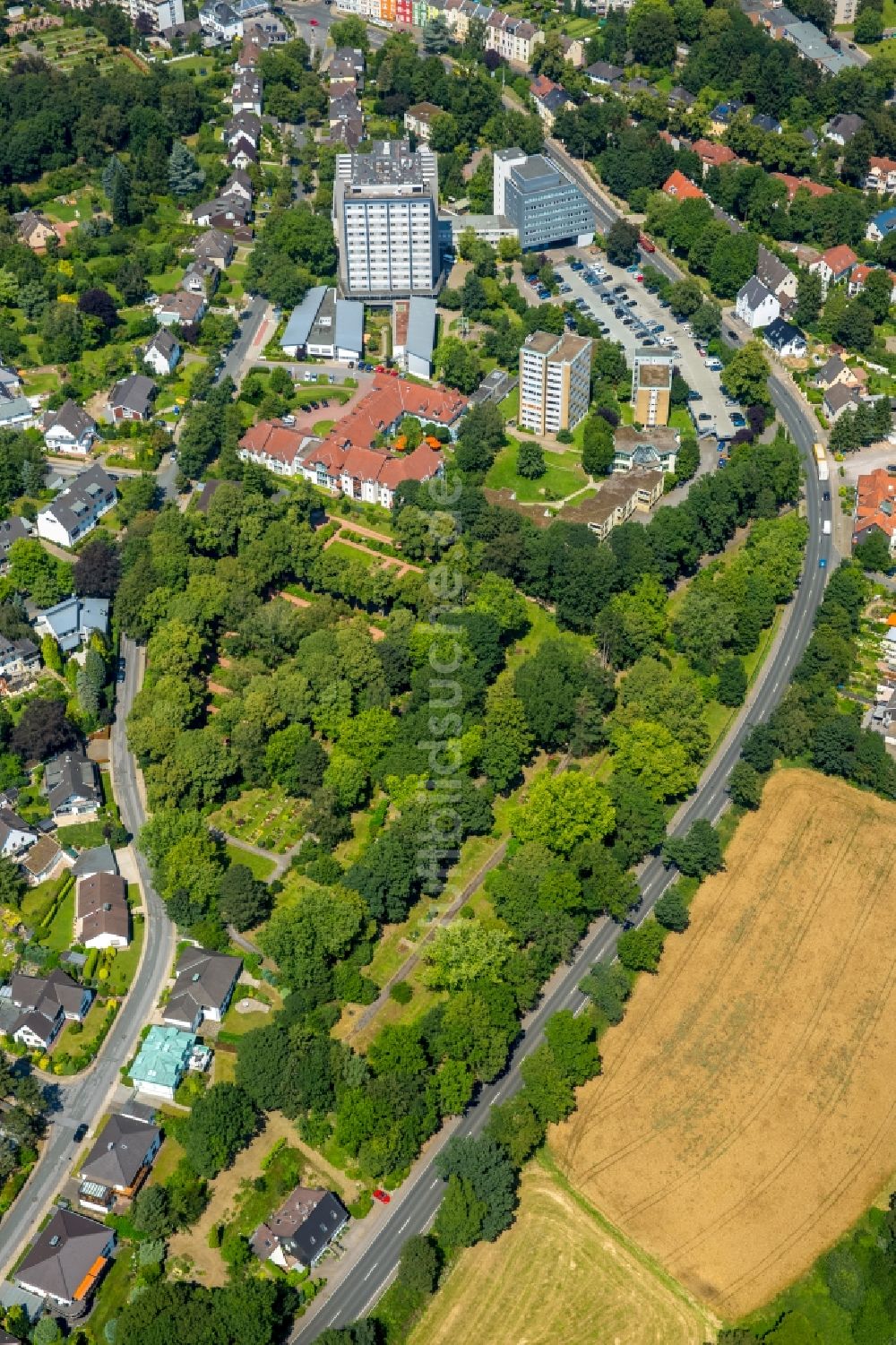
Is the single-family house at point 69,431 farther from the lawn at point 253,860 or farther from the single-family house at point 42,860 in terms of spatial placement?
the lawn at point 253,860

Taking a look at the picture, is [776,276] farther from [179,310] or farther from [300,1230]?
[300,1230]

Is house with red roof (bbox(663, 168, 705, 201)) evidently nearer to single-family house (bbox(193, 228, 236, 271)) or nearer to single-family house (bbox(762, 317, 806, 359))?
single-family house (bbox(762, 317, 806, 359))

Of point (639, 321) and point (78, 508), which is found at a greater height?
point (639, 321)

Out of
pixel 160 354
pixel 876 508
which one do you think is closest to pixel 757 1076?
pixel 876 508

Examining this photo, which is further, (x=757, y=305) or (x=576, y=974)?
(x=757, y=305)

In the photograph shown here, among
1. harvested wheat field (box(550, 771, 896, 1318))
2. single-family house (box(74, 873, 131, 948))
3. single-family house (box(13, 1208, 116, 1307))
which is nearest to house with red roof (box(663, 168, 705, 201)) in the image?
harvested wheat field (box(550, 771, 896, 1318))

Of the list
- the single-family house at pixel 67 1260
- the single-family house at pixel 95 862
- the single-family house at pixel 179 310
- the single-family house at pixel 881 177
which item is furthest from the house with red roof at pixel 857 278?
the single-family house at pixel 67 1260

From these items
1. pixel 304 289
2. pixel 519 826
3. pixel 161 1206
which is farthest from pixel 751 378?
pixel 161 1206
